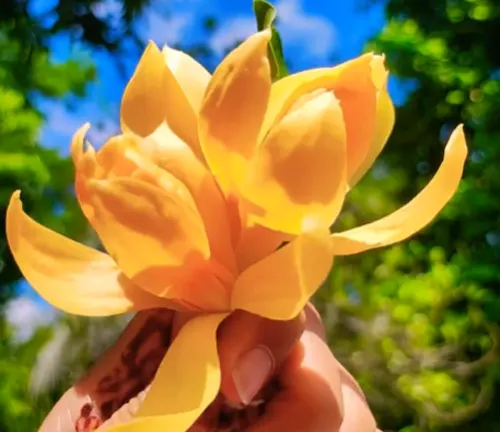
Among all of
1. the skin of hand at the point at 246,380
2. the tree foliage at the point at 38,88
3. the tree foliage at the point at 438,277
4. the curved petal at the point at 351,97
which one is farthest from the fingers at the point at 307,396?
the tree foliage at the point at 38,88

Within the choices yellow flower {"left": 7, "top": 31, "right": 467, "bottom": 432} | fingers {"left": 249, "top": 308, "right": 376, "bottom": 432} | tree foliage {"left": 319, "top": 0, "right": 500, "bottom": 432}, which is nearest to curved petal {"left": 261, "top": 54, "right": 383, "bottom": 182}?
yellow flower {"left": 7, "top": 31, "right": 467, "bottom": 432}

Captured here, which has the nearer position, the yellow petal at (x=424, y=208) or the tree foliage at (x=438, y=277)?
the yellow petal at (x=424, y=208)

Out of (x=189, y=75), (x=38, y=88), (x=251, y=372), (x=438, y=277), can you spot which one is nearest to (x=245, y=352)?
(x=251, y=372)

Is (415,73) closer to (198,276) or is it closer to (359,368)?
(359,368)

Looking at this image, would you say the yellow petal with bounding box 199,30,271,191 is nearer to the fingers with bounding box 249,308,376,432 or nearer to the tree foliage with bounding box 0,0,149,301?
the fingers with bounding box 249,308,376,432

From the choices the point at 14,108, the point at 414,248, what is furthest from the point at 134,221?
the point at 14,108

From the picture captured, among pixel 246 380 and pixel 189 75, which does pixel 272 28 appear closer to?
pixel 189 75

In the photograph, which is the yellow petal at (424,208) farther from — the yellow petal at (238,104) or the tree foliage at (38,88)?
the tree foliage at (38,88)
